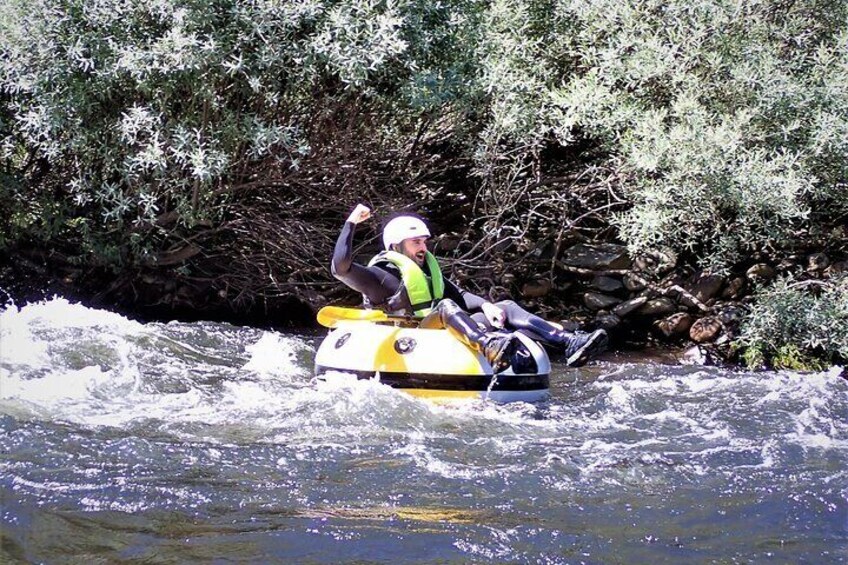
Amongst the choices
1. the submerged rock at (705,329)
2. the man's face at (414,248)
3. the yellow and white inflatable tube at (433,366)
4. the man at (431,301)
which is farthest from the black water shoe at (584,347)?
the submerged rock at (705,329)

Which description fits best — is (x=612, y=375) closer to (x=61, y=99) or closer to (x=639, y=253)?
(x=639, y=253)

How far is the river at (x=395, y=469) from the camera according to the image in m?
3.62

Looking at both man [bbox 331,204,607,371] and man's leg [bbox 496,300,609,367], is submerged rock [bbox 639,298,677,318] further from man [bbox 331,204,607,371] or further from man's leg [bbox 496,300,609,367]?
man's leg [bbox 496,300,609,367]

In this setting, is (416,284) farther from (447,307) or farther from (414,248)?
(447,307)

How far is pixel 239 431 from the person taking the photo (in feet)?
17.1

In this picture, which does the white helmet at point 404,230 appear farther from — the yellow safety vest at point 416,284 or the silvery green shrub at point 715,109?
the silvery green shrub at point 715,109

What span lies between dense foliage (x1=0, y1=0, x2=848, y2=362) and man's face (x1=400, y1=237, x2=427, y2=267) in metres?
1.64

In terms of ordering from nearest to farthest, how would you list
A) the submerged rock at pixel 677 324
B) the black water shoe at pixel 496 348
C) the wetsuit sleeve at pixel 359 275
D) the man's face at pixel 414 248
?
the black water shoe at pixel 496 348 → the wetsuit sleeve at pixel 359 275 → the man's face at pixel 414 248 → the submerged rock at pixel 677 324

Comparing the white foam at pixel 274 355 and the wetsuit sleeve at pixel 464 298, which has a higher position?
the wetsuit sleeve at pixel 464 298

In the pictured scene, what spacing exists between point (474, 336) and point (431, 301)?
2.74 feet

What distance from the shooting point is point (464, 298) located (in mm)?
6984

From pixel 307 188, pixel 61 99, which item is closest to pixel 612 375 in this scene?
pixel 307 188

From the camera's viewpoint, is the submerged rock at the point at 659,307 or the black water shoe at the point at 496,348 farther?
the submerged rock at the point at 659,307

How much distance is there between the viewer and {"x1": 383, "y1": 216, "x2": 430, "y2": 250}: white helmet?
271 inches
